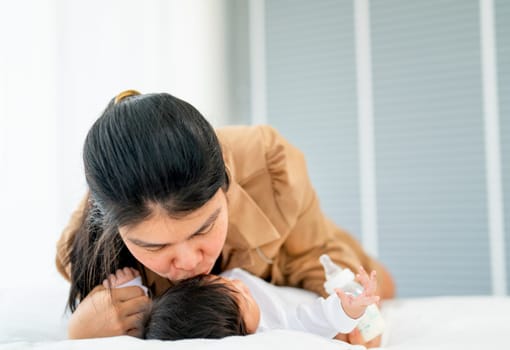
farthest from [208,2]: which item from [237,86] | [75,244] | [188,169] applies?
[188,169]

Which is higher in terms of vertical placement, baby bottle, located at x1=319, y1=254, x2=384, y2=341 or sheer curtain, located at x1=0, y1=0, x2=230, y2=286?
sheer curtain, located at x1=0, y1=0, x2=230, y2=286

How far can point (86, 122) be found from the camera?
2141mm

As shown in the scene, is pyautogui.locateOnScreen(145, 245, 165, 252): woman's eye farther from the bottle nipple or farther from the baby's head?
the bottle nipple

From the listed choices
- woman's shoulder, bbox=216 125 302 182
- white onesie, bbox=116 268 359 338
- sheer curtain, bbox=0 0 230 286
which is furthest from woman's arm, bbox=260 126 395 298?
sheer curtain, bbox=0 0 230 286

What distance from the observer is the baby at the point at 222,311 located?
864mm

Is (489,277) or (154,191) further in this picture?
(489,277)

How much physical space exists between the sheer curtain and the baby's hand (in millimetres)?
936

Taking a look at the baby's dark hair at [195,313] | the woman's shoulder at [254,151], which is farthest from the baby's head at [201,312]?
the woman's shoulder at [254,151]

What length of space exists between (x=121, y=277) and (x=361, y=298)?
471 mm

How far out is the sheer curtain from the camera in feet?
5.85

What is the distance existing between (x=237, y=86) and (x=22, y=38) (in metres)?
1.71

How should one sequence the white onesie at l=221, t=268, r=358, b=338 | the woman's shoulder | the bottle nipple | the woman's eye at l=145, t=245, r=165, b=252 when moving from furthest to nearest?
the woman's shoulder
the bottle nipple
the white onesie at l=221, t=268, r=358, b=338
the woman's eye at l=145, t=245, r=165, b=252

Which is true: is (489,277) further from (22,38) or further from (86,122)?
(22,38)

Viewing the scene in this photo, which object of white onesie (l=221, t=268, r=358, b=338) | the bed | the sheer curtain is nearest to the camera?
the bed
